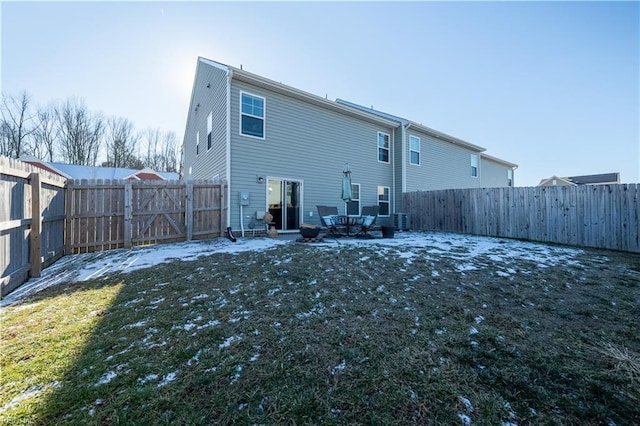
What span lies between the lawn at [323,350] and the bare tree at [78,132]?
95.9 feet

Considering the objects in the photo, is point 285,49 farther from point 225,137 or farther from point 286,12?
point 225,137

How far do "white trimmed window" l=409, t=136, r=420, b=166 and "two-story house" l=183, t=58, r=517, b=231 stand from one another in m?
0.05

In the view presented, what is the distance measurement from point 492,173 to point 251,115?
65.7 feet

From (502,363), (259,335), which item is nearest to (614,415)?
(502,363)

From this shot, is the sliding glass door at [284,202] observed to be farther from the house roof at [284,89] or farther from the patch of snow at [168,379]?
the patch of snow at [168,379]

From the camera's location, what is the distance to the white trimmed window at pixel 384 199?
1288cm

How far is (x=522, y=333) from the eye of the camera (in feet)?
8.16

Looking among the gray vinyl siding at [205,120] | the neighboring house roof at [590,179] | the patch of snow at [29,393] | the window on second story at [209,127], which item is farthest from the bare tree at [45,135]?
the neighboring house roof at [590,179]

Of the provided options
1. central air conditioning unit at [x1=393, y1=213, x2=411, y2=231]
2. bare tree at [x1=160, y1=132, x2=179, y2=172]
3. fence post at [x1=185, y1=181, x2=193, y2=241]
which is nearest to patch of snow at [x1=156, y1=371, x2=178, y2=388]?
fence post at [x1=185, y1=181, x2=193, y2=241]

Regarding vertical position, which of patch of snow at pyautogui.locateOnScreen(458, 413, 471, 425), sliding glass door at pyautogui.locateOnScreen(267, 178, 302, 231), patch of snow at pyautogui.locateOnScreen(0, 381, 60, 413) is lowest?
patch of snow at pyautogui.locateOnScreen(458, 413, 471, 425)

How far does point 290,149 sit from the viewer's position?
995 cm

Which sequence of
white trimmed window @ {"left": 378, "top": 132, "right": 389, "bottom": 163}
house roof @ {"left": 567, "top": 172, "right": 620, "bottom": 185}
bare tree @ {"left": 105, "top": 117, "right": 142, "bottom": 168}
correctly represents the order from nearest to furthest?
white trimmed window @ {"left": 378, "top": 132, "right": 389, "bottom": 163}, bare tree @ {"left": 105, "top": 117, "right": 142, "bottom": 168}, house roof @ {"left": 567, "top": 172, "right": 620, "bottom": 185}

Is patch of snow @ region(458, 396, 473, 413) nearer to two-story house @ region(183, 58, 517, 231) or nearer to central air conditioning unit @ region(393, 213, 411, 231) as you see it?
two-story house @ region(183, 58, 517, 231)

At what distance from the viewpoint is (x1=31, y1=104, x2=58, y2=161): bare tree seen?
78.5 ft
